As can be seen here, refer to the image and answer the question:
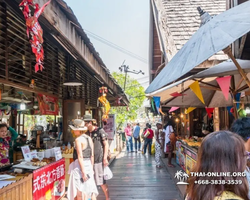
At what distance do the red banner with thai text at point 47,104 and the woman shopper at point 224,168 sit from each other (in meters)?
5.27

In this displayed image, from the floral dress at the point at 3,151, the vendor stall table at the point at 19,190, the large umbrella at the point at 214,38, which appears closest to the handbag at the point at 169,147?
the floral dress at the point at 3,151

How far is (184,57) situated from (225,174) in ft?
4.55

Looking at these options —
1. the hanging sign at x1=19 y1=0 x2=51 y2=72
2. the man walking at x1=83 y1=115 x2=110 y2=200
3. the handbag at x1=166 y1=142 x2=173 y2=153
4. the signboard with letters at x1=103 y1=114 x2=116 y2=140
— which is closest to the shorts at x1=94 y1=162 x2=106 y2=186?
the man walking at x1=83 y1=115 x2=110 y2=200

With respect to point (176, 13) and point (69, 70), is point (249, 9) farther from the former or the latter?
point (176, 13)

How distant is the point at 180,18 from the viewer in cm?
937

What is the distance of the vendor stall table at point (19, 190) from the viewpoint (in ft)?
11.4

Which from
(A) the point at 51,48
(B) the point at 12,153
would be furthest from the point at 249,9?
(B) the point at 12,153

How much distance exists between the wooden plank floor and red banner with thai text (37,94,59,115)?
269 centimetres

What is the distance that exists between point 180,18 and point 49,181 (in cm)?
749

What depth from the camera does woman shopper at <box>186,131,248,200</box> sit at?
1.46 m

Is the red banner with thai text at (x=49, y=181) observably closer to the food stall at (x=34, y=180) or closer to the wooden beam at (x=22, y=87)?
the food stall at (x=34, y=180)

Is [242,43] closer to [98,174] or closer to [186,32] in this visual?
[186,32]

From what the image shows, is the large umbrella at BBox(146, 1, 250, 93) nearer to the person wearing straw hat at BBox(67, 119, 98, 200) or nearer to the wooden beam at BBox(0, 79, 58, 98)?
the person wearing straw hat at BBox(67, 119, 98, 200)

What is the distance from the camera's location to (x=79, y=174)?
4.79 meters
